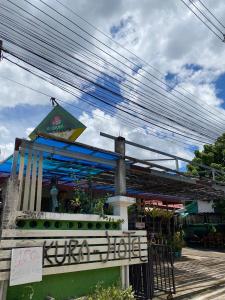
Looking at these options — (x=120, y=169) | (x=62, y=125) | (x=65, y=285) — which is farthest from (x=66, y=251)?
(x=62, y=125)

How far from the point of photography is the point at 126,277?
6512 mm

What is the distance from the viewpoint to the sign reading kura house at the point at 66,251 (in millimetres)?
4676

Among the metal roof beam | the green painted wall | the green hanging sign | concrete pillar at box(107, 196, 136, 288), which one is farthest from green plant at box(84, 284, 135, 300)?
the green hanging sign

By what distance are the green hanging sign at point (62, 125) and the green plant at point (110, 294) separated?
398 centimetres

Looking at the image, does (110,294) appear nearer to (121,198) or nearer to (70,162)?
(121,198)

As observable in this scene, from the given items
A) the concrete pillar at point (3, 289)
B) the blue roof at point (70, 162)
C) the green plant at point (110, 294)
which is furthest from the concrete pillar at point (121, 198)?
the concrete pillar at point (3, 289)

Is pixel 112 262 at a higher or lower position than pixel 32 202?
lower

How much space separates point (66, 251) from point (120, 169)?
2.38 m

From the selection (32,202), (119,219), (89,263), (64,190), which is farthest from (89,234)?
(64,190)

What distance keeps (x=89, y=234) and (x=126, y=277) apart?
1504mm

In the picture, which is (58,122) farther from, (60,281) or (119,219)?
(60,281)

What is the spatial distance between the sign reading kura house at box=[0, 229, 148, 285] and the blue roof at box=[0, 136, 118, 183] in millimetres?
1651

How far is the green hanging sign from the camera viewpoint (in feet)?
27.0

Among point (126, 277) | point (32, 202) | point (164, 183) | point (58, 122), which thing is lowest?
point (126, 277)
